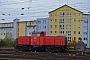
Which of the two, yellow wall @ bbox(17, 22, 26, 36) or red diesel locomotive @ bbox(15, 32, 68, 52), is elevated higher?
yellow wall @ bbox(17, 22, 26, 36)

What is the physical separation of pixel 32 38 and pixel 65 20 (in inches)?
1943

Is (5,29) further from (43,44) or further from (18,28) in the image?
(43,44)

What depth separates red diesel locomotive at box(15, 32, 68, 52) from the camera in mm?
40719

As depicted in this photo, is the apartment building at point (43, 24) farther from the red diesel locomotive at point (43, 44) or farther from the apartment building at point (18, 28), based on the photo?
the red diesel locomotive at point (43, 44)

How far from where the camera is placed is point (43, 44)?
1642 inches

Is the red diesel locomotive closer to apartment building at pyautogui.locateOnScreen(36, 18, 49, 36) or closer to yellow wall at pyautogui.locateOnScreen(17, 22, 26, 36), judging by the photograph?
apartment building at pyautogui.locateOnScreen(36, 18, 49, 36)

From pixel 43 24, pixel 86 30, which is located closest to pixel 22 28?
pixel 43 24

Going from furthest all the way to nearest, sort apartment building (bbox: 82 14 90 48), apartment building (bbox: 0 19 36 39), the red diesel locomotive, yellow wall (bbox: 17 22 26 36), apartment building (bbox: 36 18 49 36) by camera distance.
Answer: yellow wall (bbox: 17 22 26 36)
apartment building (bbox: 0 19 36 39)
apartment building (bbox: 36 18 49 36)
apartment building (bbox: 82 14 90 48)
the red diesel locomotive

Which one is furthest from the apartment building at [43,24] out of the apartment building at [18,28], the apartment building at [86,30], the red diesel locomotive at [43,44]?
the red diesel locomotive at [43,44]

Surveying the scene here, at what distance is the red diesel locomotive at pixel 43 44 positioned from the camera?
4072 centimetres

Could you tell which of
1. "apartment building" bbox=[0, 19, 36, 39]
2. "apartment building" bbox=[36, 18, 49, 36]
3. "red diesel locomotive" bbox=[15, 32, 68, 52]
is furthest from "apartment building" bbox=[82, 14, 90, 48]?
"red diesel locomotive" bbox=[15, 32, 68, 52]

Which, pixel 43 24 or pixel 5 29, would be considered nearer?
pixel 43 24

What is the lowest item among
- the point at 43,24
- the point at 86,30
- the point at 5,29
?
the point at 86,30

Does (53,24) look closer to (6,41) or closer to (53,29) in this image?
(53,29)
